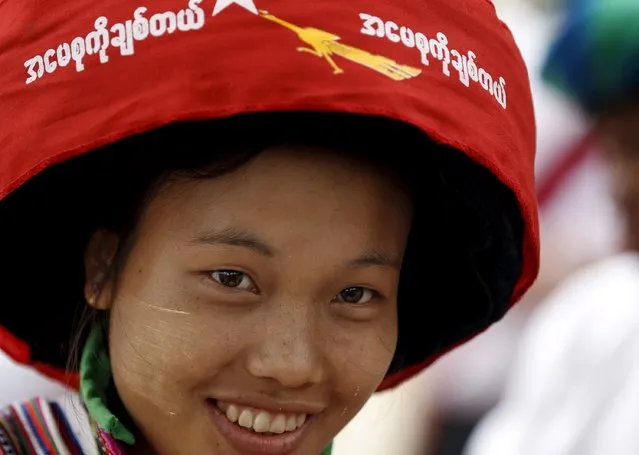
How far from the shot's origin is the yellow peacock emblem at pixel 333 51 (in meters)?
1.20

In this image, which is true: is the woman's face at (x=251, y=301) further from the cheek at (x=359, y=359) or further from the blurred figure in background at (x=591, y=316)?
the blurred figure in background at (x=591, y=316)

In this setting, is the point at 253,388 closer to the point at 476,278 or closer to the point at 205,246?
the point at 205,246

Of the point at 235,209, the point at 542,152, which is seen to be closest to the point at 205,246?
the point at 235,209

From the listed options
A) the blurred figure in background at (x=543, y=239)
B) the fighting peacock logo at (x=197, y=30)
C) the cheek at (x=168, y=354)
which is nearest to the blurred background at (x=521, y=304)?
the blurred figure in background at (x=543, y=239)

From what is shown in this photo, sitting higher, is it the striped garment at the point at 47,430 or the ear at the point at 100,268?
Answer: the ear at the point at 100,268

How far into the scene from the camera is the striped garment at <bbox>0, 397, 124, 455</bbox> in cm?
142

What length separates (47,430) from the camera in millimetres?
1449

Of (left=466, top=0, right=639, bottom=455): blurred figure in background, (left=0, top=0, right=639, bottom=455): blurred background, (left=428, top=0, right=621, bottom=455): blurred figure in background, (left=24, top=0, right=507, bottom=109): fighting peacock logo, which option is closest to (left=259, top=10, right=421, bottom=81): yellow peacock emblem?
(left=24, top=0, right=507, bottom=109): fighting peacock logo

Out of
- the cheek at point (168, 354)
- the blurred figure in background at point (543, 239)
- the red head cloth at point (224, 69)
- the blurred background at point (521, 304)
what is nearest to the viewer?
the red head cloth at point (224, 69)

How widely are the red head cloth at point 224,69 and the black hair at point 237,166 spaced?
0.10 metres

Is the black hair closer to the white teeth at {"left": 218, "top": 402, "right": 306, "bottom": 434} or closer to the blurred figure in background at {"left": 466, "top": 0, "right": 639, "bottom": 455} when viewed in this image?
the white teeth at {"left": 218, "top": 402, "right": 306, "bottom": 434}

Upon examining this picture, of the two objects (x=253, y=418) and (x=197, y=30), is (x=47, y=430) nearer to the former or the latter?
(x=253, y=418)

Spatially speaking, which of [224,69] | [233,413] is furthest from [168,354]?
[224,69]

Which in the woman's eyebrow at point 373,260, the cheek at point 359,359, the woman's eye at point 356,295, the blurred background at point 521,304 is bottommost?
the blurred background at point 521,304
